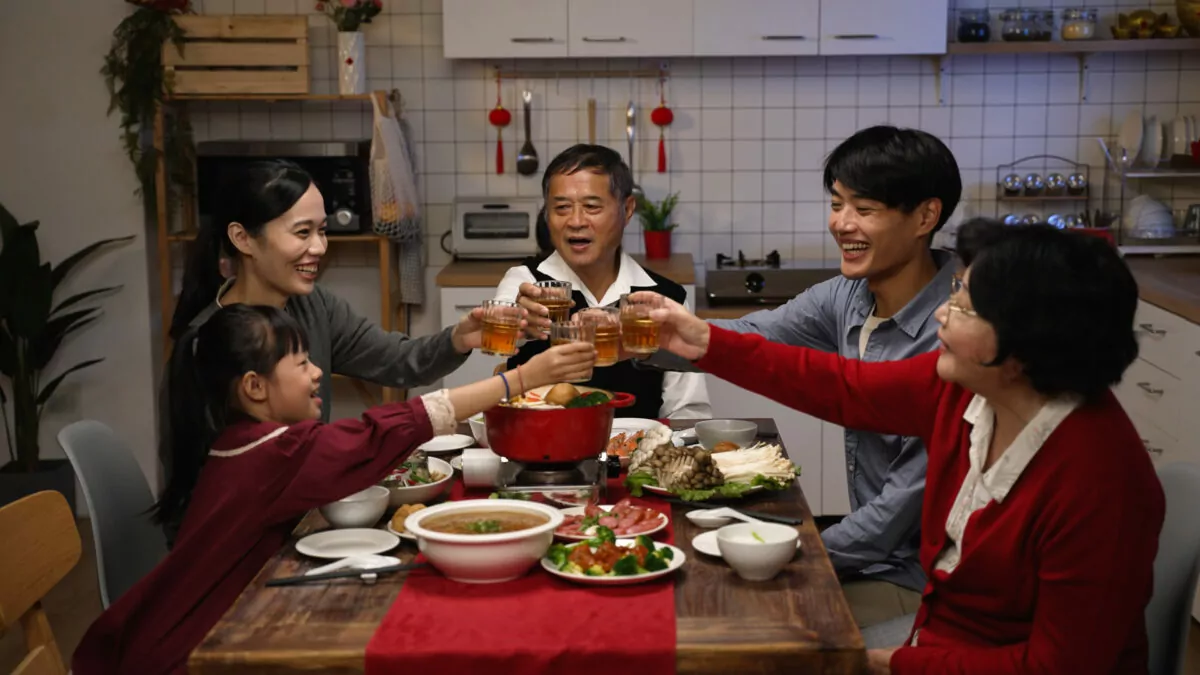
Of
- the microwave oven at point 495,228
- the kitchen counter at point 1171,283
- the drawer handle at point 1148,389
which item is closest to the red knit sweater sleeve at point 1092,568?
the kitchen counter at point 1171,283

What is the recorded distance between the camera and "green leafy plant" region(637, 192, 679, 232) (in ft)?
16.5

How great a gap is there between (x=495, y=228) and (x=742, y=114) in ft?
3.54

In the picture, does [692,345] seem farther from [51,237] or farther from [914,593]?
[51,237]

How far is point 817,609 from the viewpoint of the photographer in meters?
1.73

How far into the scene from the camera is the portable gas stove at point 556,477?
87.8 inches

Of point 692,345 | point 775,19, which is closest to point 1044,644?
point 692,345

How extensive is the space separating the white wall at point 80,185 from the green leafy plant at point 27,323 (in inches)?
5.0

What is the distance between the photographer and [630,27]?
4699mm

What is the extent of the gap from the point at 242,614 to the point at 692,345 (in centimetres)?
94

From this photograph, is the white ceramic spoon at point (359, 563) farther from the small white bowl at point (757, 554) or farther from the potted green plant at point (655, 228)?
the potted green plant at point (655, 228)

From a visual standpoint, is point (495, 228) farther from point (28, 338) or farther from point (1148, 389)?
point (1148, 389)

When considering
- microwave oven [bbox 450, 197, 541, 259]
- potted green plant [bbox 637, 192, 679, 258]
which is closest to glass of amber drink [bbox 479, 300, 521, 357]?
microwave oven [bbox 450, 197, 541, 259]

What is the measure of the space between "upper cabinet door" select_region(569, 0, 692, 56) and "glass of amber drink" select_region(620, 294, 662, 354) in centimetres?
262

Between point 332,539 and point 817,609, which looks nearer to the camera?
point 817,609
